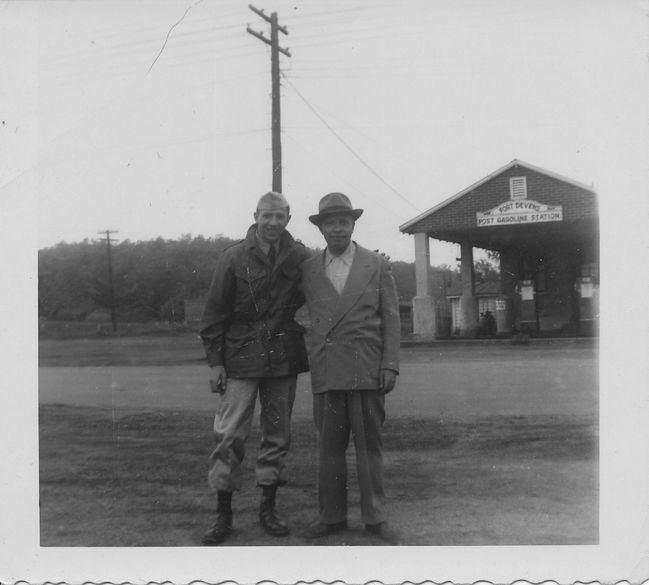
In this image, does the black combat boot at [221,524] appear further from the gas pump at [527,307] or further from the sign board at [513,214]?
the sign board at [513,214]

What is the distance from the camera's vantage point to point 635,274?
3.77m

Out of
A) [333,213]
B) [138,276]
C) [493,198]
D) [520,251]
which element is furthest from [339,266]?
[493,198]

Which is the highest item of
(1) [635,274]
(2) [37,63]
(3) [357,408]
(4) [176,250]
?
(2) [37,63]

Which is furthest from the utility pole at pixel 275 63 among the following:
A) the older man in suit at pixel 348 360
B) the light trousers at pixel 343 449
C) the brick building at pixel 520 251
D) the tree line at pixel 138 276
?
the brick building at pixel 520 251

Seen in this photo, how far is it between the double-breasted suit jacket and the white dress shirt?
0.03 m

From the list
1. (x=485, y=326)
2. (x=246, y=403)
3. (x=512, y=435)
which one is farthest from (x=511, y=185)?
(x=246, y=403)

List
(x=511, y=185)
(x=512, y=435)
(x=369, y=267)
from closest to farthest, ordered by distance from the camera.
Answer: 1. (x=369, y=267)
2. (x=512, y=435)
3. (x=511, y=185)

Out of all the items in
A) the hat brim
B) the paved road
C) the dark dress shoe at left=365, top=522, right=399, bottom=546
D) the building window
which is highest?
the building window

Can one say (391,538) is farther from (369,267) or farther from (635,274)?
(635,274)

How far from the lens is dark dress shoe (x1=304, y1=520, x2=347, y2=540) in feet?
12.0

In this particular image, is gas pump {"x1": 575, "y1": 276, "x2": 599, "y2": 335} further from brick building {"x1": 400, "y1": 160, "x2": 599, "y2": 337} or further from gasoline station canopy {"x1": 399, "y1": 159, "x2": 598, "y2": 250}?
gasoline station canopy {"x1": 399, "y1": 159, "x2": 598, "y2": 250}

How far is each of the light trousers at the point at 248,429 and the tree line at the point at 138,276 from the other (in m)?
0.93

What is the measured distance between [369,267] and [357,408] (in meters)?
0.82

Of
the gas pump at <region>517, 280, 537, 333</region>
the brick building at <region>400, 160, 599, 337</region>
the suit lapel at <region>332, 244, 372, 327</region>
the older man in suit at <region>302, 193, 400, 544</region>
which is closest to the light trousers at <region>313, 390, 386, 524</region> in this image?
the older man in suit at <region>302, 193, 400, 544</region>
